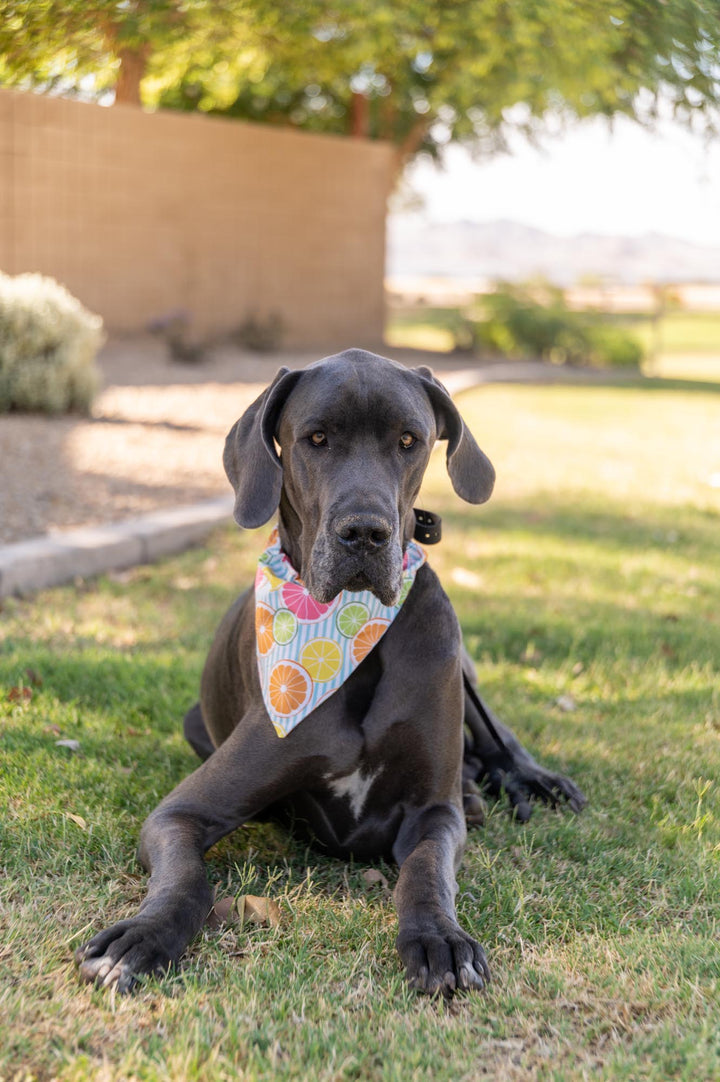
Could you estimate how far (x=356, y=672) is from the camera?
3.25 m

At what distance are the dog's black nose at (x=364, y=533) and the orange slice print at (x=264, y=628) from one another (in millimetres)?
477

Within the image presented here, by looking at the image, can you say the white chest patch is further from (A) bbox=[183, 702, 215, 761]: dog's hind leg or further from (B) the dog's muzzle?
(A) bbox=[183, 702, 215, 761]: dog's hind leg

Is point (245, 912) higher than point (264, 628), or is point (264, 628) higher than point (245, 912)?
point (264, 628)

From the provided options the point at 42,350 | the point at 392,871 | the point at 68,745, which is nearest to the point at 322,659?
the point at 392,871

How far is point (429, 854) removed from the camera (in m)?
2.99

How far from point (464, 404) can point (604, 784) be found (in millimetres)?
10127

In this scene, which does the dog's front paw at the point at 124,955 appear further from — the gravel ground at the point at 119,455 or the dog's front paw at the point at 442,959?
the gravel ground at the point at 119,455

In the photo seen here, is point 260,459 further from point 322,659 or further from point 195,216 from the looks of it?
point 195,216

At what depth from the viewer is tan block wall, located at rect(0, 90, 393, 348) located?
582 inches

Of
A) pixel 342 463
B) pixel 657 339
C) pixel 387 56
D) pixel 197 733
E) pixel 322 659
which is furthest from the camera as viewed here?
pixel 657 339

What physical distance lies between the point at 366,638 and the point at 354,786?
1.38ft

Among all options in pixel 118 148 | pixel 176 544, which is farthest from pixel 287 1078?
pixel 118 148

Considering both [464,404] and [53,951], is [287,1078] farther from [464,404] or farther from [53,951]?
[464,404]

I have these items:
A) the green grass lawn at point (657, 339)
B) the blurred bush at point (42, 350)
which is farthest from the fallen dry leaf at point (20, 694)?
the green grass lawn at point (657, 339)
